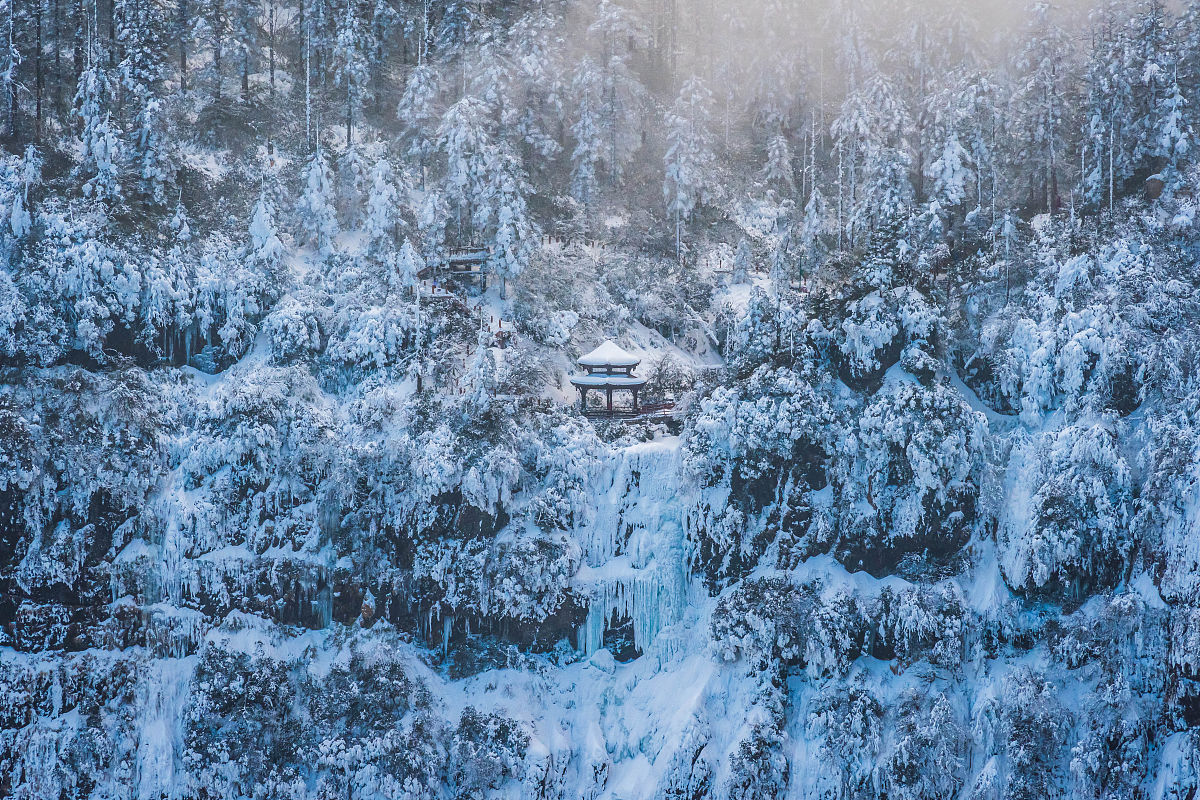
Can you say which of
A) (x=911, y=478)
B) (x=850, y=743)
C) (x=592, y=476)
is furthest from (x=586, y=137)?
(x=850, y=743)

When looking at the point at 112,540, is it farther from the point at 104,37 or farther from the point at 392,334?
the point at 104,37

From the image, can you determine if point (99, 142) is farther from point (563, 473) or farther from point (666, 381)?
point (666, 381)

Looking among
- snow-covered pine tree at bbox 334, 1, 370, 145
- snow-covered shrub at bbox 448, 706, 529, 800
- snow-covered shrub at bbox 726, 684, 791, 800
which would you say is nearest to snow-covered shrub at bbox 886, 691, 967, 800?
snow-covered shrub at bbox 726, 684, 791, 800

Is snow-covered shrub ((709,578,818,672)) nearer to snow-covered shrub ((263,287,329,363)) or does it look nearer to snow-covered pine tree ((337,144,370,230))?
snow-covered shrub ((263,287,329,363))

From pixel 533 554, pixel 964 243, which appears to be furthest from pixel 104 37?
pixel 964 243

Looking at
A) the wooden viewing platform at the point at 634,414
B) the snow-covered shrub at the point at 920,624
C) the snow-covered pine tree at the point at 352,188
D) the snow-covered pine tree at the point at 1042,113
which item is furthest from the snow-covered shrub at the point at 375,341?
the snow-covered pine tree at the point at 1042,113

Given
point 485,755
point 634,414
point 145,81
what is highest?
point 145,81

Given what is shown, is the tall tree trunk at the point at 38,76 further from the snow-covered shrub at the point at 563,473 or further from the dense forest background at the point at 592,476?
the snow-covered shrub at the point at 563,473
